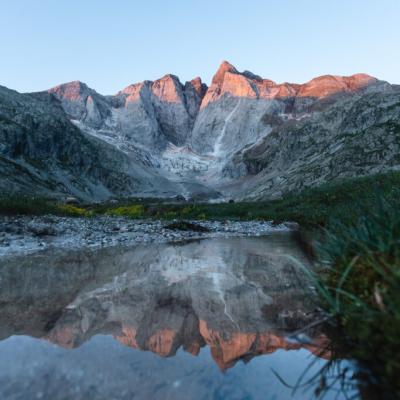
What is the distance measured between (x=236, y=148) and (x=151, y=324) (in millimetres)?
180354

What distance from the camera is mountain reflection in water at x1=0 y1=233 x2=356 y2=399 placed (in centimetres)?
406

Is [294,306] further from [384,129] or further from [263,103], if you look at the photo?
[263,103]

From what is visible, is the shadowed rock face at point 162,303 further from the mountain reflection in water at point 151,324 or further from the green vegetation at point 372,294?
the green vegetation at point 372,294

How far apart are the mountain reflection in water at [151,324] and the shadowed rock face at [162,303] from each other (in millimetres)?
19

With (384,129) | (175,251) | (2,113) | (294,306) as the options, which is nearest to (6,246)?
(175,251)

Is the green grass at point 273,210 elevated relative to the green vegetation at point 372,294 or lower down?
lower down

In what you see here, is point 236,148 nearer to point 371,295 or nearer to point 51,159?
point 51,159

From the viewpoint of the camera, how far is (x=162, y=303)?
23.7 feet

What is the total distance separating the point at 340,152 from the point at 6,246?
66398 millimetres

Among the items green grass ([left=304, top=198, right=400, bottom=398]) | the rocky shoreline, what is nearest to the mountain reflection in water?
green grass ([left=304, top=198, right=400, bottom=398])

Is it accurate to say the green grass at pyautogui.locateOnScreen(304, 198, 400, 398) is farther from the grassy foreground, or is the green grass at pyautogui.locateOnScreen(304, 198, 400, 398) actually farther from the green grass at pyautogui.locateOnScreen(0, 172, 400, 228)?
the green grass at pyautogui.locateOnScreen(0, 172, 400, 228)

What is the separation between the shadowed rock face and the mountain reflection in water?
0.06ft

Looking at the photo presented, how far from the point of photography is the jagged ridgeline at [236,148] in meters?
70.1

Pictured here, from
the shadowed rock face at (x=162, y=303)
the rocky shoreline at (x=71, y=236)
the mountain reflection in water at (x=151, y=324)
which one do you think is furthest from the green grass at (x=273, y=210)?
the mountain reflection in water at (x=151, y=324)
